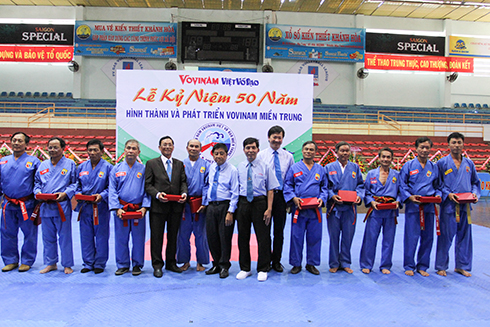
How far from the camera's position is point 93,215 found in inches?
140

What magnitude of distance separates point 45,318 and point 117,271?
3.29 feet

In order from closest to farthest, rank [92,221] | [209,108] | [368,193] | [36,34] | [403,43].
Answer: [92,221] → [368,193] → [209,108] → [36,34] → [403,43]

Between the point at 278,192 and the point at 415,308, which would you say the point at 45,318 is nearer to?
the point at 278,192

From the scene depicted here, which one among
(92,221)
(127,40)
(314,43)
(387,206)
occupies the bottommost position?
(92,221)

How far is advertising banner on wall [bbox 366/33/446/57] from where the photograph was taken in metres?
16.6

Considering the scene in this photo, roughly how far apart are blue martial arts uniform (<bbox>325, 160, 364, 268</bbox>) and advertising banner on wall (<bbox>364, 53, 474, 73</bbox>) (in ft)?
48.6

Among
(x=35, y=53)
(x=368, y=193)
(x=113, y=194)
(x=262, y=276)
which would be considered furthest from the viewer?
(x=35, y=53)

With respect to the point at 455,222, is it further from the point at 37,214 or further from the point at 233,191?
the point at 37,214

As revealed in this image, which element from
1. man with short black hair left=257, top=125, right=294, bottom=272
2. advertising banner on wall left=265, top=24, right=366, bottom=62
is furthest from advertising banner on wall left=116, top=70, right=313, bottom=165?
advertising banner on wall left=265, top=24, right=366, bottom=62

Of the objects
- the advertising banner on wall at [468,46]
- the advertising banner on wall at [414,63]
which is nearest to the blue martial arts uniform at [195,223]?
the advertising banner on wall at [414,63]

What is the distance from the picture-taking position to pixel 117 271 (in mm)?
3512

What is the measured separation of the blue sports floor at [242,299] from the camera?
2545 millimetres

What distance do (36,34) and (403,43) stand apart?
59.1 ft

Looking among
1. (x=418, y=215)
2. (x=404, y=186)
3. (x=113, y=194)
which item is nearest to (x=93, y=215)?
(x=113, y=194)
